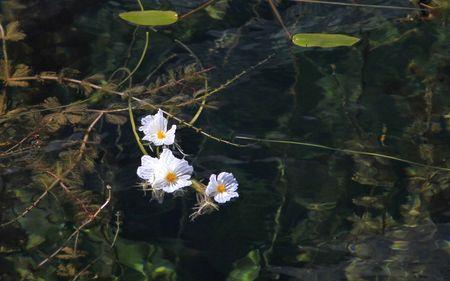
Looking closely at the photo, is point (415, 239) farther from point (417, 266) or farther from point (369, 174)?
point (369, 174)

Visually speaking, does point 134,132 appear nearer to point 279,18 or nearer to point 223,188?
point 223,188

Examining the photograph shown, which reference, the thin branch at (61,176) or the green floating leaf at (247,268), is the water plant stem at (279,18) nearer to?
the thin branch at (61,176)

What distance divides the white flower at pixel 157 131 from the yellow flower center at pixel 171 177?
11 cm

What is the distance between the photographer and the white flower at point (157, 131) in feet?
6.36

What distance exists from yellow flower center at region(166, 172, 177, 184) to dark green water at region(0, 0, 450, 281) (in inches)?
6.1

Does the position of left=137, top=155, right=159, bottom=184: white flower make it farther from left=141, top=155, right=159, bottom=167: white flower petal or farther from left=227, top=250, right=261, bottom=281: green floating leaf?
left=227, top=250, right=261, bottom=281: green floating leaf

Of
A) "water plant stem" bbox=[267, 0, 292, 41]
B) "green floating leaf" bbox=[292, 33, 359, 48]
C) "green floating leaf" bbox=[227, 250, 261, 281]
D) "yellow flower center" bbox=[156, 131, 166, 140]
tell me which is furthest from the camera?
"water plant stem" bbox=[267, 0, 292, 41]

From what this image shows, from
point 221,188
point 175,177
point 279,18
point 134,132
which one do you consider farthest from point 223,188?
point 279,18

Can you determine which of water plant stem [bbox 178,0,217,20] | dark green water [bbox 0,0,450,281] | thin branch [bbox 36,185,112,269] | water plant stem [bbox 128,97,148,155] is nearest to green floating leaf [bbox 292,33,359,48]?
dark green water [bbox 0,0,450,281]

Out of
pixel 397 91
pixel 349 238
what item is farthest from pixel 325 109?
pixel 349 238

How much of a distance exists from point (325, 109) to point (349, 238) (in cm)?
48

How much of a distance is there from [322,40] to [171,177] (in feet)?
2.60

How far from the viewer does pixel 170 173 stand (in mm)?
1849

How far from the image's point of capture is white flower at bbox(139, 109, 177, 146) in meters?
1.94
